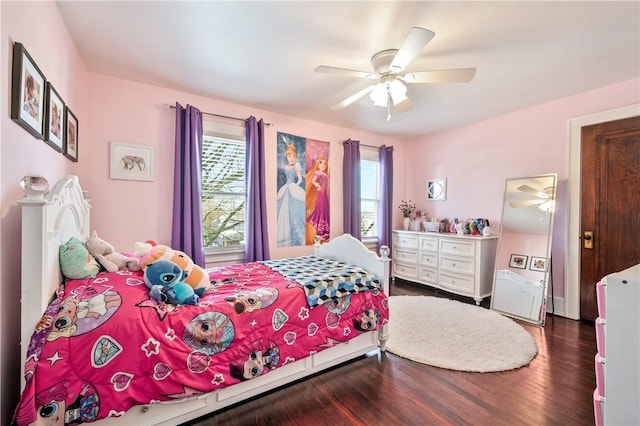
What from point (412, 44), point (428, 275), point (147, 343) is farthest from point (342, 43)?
point (428, 275)

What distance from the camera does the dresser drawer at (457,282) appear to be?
364cm

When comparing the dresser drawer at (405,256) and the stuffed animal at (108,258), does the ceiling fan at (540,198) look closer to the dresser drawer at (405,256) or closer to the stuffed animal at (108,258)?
the dresser drawer at (405,256)

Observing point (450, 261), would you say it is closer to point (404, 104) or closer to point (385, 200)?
point (385, 200)

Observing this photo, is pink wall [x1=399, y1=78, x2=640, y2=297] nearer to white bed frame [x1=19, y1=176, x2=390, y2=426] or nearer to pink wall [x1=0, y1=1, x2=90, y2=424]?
white bed frame [x1=19, y1=176, x2=390, y2=426]

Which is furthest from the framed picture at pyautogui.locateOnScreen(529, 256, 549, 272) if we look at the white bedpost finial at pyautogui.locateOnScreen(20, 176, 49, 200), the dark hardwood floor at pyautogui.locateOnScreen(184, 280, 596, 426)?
the white bedpost finial at pyautogui.locateOnScreen(20, 176, 49, 200)

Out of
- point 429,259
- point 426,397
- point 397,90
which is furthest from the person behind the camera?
point 429,259

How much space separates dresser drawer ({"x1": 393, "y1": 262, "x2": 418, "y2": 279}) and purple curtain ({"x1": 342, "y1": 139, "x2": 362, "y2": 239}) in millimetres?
948

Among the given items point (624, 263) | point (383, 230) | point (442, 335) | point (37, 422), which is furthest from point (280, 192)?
point (624, 263)

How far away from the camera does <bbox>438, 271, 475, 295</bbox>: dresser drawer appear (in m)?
3.64

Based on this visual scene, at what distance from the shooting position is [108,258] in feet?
5.70

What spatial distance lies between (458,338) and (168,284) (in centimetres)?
249

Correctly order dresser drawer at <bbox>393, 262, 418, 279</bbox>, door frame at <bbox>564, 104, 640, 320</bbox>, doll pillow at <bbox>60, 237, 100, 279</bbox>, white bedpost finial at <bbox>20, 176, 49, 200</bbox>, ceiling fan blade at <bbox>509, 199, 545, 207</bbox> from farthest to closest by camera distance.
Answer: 1. dresser drawer at <bbox>393, 262, 418, 279</bbox>
2. ceiling fan blade at <bbox>509, 199, 545, 207</bbox>
3. door frame at <bbox>564, 104, 640, 320</bbox>
4. doll pillow at <bbox>60, 237, 100, 279</bbox>
5. white bedpost finial at <bbox>20, 176, 49, 200</bbox>

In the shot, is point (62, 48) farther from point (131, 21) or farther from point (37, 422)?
point (37, 422)

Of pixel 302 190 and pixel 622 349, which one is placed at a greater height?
pixel 302 190
